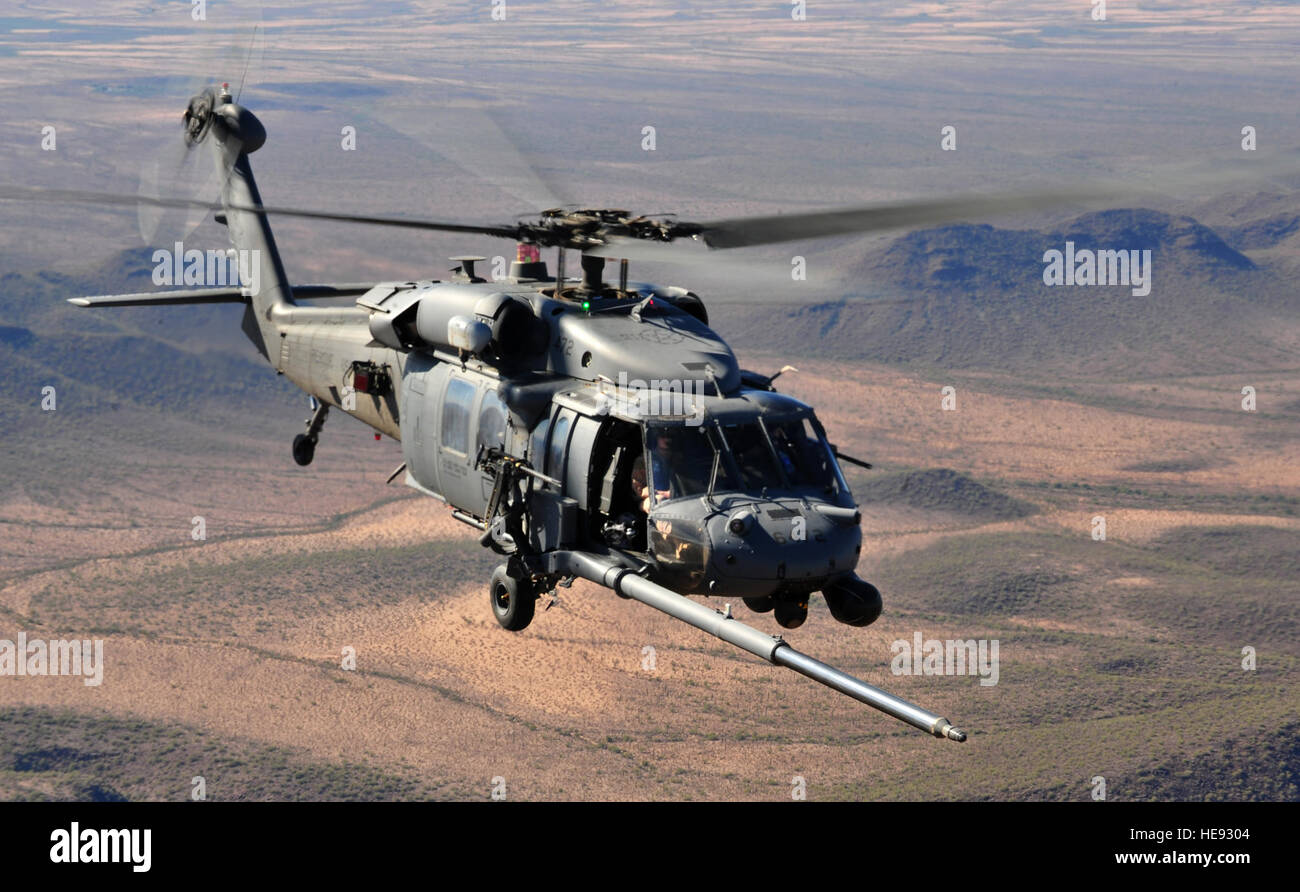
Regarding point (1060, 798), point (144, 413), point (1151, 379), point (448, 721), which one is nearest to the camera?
point (1060, 798)

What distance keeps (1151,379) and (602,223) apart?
157 metres

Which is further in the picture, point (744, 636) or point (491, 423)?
point (491, 423)

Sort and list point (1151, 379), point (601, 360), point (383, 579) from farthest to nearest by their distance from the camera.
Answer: point (1151, 379), point (383, 579), point (601, 360)

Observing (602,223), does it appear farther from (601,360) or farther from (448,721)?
(448,721)

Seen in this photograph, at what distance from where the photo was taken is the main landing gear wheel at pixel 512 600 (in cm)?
2961

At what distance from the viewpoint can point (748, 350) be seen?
174750 mm

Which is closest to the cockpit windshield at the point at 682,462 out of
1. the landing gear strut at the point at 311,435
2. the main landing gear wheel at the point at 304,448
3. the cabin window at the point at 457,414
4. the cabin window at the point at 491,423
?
the cabin window at the point at 491,423

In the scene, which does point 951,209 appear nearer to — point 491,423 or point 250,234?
point 491,423

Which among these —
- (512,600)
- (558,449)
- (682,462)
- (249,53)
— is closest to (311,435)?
(249,53)

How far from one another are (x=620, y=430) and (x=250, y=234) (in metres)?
17.7

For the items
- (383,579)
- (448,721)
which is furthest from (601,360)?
(383,579)

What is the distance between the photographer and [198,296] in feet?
132

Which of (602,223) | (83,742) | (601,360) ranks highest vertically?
(602,223)

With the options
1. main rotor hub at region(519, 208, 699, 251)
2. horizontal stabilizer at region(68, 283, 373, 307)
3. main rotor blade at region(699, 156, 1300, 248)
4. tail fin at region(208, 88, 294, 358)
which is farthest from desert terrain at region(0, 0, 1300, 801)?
horizontal stabilizer at region(68, 283, 373, 307)
